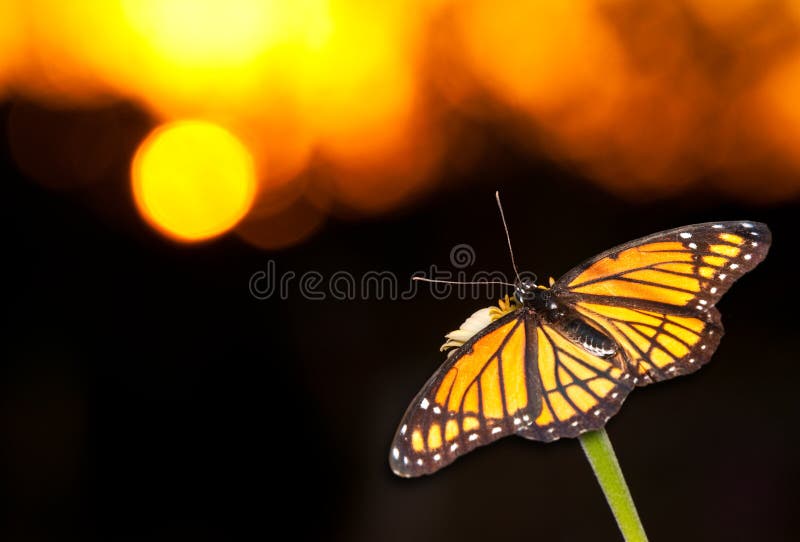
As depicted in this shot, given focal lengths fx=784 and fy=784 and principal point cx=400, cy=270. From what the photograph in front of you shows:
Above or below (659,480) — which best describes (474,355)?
below

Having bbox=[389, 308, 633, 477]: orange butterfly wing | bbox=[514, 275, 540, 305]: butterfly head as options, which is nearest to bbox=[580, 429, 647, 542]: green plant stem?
bbox=[389, 308, 633, 477]: orange butterfly wing

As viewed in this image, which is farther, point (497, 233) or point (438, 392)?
point (497, 233)

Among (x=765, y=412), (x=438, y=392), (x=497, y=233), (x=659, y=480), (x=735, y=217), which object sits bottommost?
(x=438, y=392)

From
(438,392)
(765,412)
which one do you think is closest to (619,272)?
(438,392)

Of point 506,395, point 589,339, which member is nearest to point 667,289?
point 589,339

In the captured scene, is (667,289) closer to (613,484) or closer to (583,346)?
(583,346)

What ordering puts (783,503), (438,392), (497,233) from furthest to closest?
(497,233), (783,503), (438,392)

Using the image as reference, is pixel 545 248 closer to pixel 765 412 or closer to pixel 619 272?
pixel 765 412

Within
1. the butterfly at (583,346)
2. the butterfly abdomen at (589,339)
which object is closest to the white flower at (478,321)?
the butterfly at (583,346)
